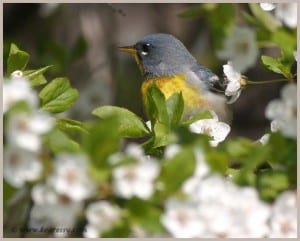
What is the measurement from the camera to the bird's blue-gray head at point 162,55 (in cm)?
391

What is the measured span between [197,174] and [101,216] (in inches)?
7.9

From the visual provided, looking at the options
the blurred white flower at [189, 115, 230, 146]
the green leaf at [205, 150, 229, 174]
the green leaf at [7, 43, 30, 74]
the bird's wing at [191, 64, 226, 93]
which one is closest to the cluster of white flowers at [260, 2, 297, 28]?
the green leaf at [205, 150, 229, 174]

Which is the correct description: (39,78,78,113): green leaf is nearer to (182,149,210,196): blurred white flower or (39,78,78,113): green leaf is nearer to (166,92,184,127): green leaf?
(166,92,184,127): green leaf

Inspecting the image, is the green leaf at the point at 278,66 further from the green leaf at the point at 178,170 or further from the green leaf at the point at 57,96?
the green leaf at the point at 178,170

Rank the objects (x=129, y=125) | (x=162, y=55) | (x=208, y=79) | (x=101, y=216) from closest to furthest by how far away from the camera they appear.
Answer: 1. (x=101, y=216)
2. (x=129, y=125)
3. (x=208, y=79)
4. (x=162, y=55)

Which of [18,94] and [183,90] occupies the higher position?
[18,94]

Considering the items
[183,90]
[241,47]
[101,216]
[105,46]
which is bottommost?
[101,216]

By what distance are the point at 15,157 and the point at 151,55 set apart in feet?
7.97

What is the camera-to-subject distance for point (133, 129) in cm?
226

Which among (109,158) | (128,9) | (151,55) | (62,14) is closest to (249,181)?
(109,158)

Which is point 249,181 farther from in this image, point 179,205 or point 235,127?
point 235,127

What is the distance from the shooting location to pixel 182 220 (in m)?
1.66

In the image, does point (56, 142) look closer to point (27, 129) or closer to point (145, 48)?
point (27, 129)

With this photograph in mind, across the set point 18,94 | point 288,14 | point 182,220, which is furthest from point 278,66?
point 18,94
